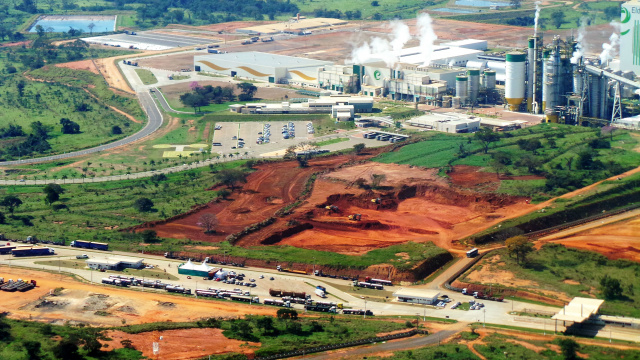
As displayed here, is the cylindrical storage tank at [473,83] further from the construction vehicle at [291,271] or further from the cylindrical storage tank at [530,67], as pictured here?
the construction vehicle at [291,271]

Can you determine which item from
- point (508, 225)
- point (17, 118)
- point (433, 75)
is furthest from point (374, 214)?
point (17, 118)

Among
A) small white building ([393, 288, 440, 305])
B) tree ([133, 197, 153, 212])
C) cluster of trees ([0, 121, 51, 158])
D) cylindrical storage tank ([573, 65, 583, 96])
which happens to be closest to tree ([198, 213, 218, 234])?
tree ([133, 197, 153, 212])

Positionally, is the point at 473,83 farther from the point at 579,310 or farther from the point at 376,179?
the point at 579,310

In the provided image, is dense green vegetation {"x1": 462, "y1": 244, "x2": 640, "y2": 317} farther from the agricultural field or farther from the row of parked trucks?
the row of parked trucks

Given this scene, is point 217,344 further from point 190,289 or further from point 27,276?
point 27,276

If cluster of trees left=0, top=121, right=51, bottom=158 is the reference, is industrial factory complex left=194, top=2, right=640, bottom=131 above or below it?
above

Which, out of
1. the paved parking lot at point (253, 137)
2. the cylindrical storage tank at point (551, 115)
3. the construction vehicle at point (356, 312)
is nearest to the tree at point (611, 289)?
the construction vehicle at point (356, 312)
